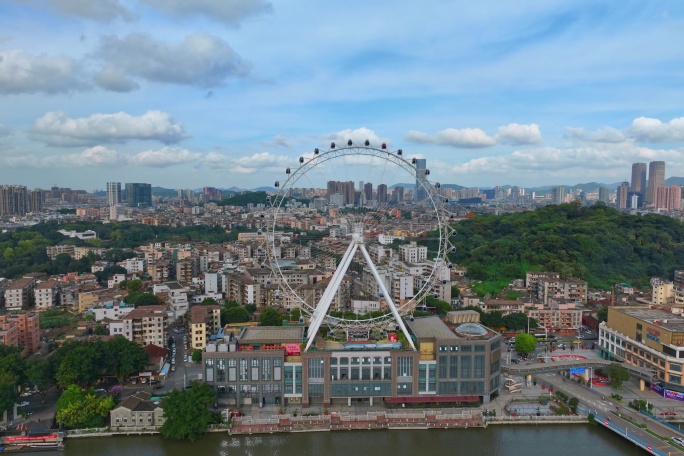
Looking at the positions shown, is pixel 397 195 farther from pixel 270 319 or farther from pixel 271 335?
pixel 271 335

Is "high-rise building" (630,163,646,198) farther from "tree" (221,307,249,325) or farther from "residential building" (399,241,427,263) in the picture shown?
"tree" (221,307,249,325)

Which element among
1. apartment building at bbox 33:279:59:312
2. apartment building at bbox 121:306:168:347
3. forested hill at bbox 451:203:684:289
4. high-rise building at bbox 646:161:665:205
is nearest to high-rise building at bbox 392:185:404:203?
apartment building at bbox 121:306:168:347

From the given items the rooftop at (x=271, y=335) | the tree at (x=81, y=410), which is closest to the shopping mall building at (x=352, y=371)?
the rooftop at (x=271, y=335)

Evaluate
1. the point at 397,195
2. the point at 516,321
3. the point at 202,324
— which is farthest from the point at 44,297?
the point at 516,321

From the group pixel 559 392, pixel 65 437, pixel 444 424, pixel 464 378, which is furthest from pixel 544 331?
pixel 65 437

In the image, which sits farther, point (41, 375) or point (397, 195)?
point (397, 195)

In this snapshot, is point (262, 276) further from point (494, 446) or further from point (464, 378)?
point (494, 446)

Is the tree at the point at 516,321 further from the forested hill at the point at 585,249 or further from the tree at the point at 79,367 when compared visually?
the tree at the point at 79,367
